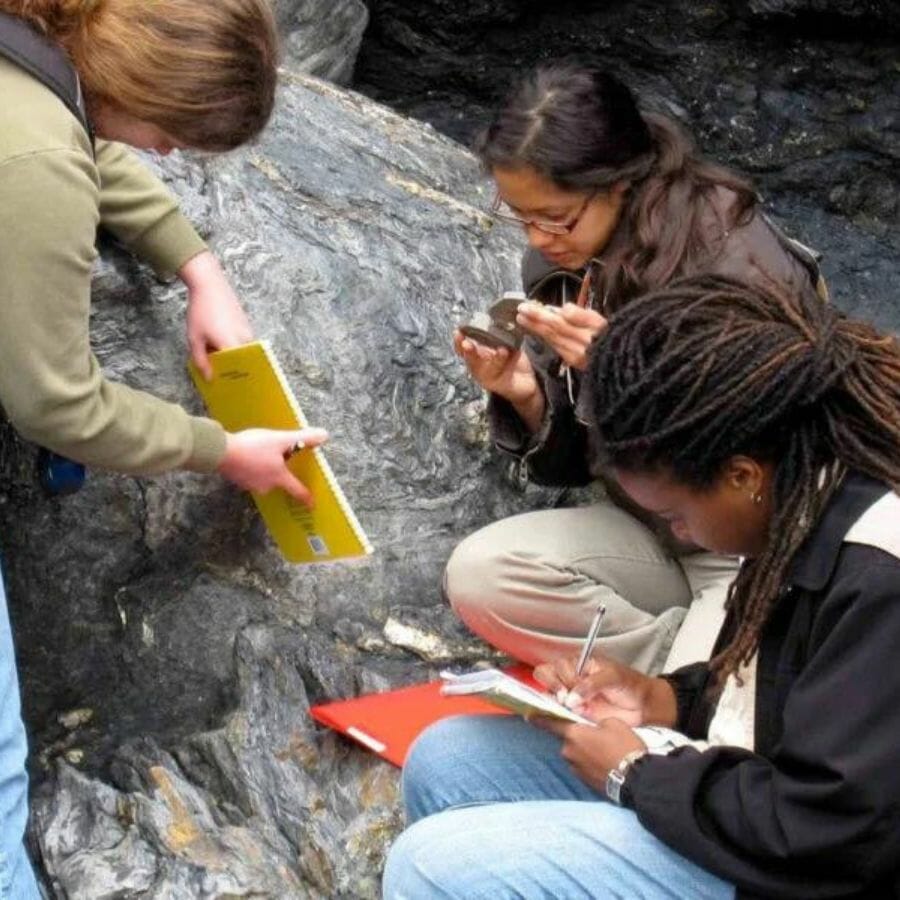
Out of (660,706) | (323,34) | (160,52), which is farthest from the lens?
(323,34)

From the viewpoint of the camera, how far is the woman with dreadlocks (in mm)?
2133

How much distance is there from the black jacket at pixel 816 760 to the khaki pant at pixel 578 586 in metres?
1.15

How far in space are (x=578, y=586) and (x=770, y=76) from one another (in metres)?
3.48

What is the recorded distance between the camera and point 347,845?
10.9ft

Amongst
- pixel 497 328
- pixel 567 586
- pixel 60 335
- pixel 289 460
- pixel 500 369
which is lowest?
pixel 567 586

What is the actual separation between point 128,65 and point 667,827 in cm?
147

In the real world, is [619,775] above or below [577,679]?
above

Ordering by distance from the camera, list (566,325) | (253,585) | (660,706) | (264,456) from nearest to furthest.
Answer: (660,706), (264,456), (566,325), (253,585)

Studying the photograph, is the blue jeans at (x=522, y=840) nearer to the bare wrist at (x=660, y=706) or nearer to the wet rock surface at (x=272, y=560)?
the bare wrist at (x=660, y=706)

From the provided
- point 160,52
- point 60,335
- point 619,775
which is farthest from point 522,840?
point 160,52

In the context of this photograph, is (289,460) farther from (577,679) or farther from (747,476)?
(747,476)

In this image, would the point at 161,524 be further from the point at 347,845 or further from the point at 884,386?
the point at 884,386

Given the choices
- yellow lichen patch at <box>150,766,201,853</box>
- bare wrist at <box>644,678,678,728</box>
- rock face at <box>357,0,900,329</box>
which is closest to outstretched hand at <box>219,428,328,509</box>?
yellow lichen patch at <box>150,766,201,853</box>

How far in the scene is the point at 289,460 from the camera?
3.24m
